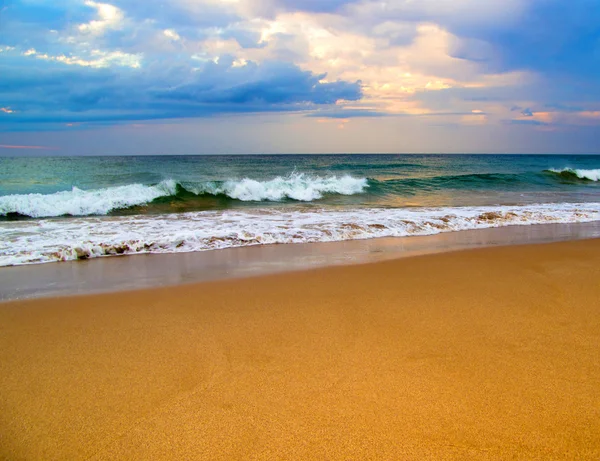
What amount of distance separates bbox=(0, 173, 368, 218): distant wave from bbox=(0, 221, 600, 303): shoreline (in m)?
7.64

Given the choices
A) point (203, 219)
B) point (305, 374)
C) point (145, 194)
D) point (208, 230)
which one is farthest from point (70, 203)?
point (305, 374)

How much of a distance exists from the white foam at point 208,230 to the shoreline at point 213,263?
383 millimetres

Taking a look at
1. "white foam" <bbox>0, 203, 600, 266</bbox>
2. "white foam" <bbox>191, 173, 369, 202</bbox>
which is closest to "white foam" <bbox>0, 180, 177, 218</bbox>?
"white foam" <bbox>0, 203, 600, 266</bbox>

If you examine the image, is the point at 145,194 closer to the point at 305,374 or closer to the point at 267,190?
the point at 267,190

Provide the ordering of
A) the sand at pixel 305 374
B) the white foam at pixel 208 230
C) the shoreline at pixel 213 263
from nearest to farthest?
1. the sand at pixel 305 374
2. the shoreline at pixel 213 263
3. the white foam at pixel 208 230

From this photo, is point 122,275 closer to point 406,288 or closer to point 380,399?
point 406,288

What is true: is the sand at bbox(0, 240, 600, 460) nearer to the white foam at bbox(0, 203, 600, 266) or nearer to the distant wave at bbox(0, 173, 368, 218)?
the white foam at bbox(0, 203, 600, 266)

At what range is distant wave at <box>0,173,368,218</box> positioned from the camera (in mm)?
12438

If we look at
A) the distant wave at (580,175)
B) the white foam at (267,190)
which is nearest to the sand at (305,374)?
the white foam at (267,190)

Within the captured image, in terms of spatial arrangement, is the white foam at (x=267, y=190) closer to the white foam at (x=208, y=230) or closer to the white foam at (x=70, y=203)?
the white foam at (x=70, y=203)

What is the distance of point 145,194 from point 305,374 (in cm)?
1462

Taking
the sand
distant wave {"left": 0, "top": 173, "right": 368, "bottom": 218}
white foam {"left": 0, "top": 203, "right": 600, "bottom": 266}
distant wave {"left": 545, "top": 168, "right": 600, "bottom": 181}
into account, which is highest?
distant wave {"left": 545, "top": 168, "right": 600, "bottom": 181}

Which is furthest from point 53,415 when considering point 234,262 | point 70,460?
point 234,262

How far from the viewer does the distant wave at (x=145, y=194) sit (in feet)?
40.8
